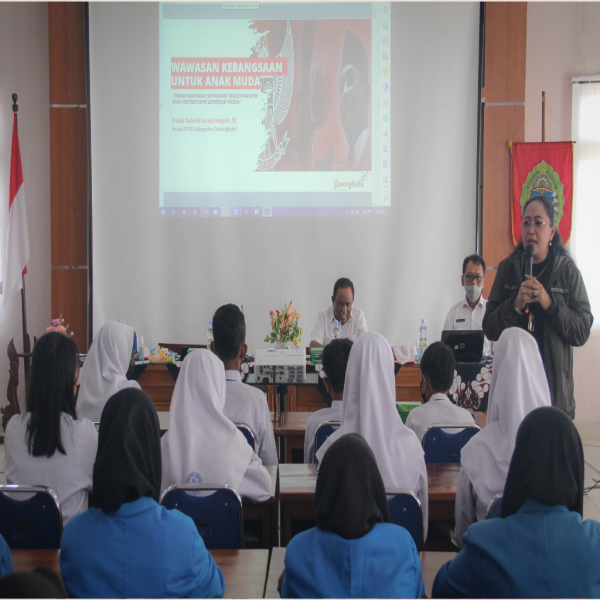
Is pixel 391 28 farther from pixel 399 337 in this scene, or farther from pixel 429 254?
pixel 399 337

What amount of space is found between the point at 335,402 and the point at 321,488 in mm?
1291

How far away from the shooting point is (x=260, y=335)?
17.6ft

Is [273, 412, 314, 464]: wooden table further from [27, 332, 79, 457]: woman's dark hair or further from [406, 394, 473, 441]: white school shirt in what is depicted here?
[27, 332, 79, 457]: woman's dark hair

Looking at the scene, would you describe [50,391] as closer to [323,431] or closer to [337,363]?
[323,431]

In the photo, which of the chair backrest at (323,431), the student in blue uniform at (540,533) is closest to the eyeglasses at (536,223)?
the chair backrest at (323,431)

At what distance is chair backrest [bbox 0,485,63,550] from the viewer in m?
1.64

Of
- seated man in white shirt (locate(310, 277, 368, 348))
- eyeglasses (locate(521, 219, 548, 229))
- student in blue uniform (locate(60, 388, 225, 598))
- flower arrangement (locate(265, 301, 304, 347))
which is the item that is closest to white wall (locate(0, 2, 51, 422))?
flower arrangement (locate(265, 301, 304, 347))

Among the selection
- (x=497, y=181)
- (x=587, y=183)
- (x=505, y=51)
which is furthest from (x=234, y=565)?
(x=587, y=183)

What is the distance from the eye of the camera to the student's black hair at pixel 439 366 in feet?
8.22

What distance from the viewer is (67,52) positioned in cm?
529

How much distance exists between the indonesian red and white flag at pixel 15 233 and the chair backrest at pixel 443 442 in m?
4.01

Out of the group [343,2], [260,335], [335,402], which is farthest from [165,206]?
[335,402]

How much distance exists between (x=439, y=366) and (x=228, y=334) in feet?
3.36

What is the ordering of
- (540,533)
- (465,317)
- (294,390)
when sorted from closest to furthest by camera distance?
(540,533), (294,390), (465,317)
